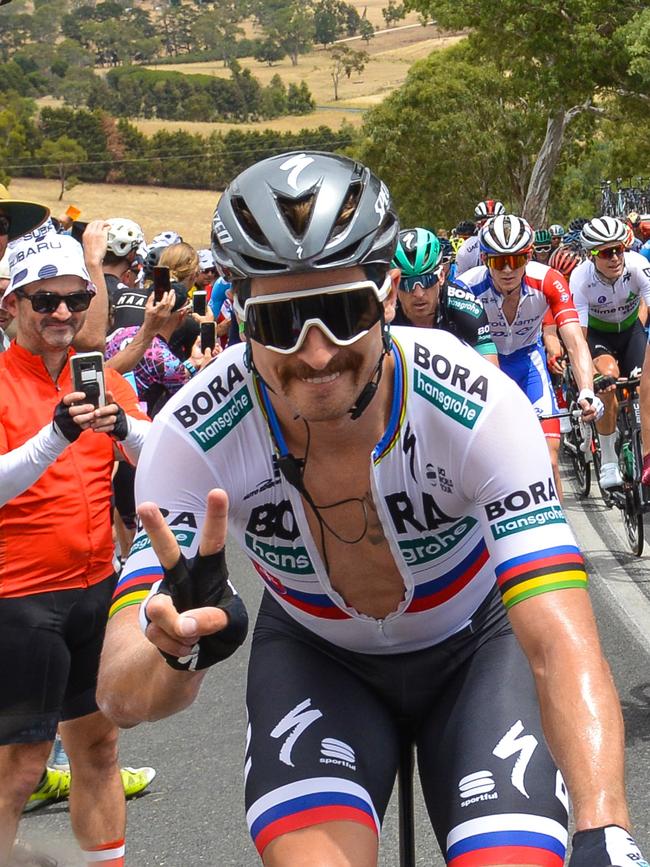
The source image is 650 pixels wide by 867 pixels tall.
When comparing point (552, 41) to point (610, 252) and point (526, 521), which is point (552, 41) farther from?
point (526, 521)

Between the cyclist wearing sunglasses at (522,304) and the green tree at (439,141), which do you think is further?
the green tree at (439,141)

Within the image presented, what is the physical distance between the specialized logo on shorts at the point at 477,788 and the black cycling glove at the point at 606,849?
466 millimetres

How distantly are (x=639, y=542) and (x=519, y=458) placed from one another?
673 centimetres

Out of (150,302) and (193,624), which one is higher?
(193,624)

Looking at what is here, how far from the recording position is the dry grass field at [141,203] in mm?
97750

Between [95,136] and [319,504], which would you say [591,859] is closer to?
[319,504]

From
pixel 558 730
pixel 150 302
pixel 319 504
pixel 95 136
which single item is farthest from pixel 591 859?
pixel 95 136

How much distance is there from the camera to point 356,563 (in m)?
2.98

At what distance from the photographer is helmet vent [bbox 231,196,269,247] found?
2.65m

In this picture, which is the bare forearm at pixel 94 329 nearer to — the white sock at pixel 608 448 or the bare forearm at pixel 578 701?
the bare forearm at pixel 578 701

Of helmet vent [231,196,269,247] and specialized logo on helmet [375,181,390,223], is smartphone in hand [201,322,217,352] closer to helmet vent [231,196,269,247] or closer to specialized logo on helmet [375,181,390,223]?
specialized logo on helmet [375,181,390,223]

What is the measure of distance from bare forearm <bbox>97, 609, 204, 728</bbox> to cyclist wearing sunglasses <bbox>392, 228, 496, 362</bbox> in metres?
4.63

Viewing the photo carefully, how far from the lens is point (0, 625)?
14.8ft

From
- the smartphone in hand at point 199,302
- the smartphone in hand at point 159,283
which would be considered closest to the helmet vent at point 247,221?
the smartphone in hand at point 159,283
